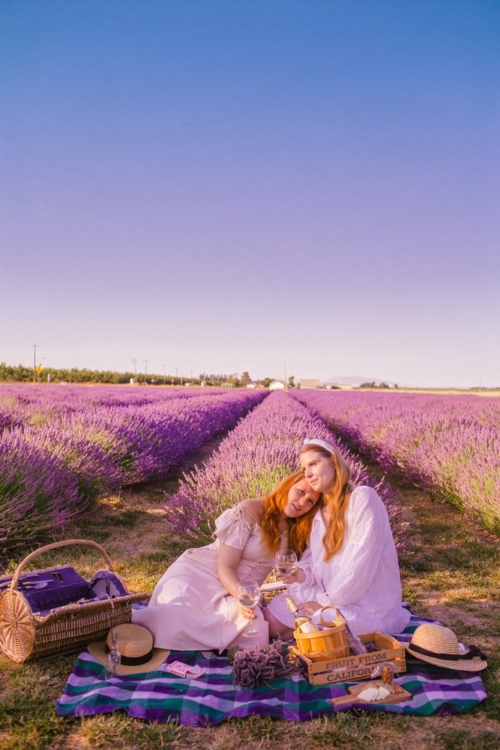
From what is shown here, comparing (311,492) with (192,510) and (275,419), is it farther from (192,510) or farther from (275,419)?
(275,419)

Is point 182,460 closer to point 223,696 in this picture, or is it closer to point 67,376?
point 223,696

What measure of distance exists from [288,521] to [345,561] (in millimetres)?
483

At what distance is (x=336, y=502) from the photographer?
317 cm

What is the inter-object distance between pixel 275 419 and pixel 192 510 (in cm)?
396

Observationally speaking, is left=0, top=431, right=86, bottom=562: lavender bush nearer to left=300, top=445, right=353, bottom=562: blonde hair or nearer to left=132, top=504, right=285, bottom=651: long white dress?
left=132, top=504, right=285, bottom=651: long white dress

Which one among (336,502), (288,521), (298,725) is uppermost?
(336,502)

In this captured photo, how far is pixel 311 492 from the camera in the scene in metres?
3.29

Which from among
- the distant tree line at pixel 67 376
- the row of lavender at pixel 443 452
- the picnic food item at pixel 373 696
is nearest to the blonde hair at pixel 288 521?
the picnic food item at pixel 373 696

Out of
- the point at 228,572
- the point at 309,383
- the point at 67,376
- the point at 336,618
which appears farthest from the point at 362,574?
the point at 309,383

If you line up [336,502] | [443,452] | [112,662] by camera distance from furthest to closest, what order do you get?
[443,452], [336,502], [112,662]

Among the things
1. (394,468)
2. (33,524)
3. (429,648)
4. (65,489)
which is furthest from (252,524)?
(394,468)

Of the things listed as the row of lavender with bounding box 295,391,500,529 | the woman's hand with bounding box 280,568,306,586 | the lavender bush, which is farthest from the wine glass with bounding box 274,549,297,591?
the row of lavender with bounding box 295,391,500,529

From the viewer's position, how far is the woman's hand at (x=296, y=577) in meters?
3.14

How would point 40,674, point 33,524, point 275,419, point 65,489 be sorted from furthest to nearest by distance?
point 275,419, point 65,489, point 33,524, point 40,674
